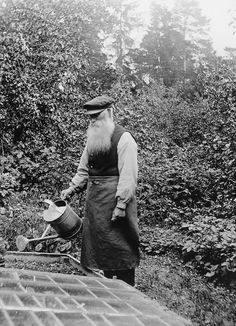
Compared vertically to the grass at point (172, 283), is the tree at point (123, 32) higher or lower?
higher

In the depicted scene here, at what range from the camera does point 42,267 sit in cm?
492

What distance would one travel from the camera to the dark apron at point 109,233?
11.0 ft

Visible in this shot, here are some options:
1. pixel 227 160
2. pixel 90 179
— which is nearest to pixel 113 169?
pixel 90 179

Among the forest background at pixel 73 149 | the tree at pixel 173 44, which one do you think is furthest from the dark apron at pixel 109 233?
the tree at pixel 173 44

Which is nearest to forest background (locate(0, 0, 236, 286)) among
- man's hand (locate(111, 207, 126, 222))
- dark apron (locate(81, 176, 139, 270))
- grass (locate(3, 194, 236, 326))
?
grass (locate(3, 194, 236, 326))

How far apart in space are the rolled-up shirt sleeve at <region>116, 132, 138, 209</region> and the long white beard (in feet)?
0.40

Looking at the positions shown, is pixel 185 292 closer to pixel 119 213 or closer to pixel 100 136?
pixel 119 213

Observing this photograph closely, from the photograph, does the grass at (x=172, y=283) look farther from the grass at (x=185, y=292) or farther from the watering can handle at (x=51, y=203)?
the watering can handle at (x=51, y=203)

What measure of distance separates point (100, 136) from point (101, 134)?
0.02 metres

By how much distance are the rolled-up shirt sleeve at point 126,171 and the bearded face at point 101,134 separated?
124 millimetres

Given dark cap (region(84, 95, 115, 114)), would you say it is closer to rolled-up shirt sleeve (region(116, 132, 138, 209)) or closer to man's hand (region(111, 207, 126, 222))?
rolled-up shirt sleeve (region(116, 132, 138, 209))

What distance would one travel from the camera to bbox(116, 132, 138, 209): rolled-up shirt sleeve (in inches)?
126

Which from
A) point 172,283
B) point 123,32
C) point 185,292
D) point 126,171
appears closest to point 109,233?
point 126,171

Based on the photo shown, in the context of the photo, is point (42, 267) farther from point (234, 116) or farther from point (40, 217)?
point (234, 116)
